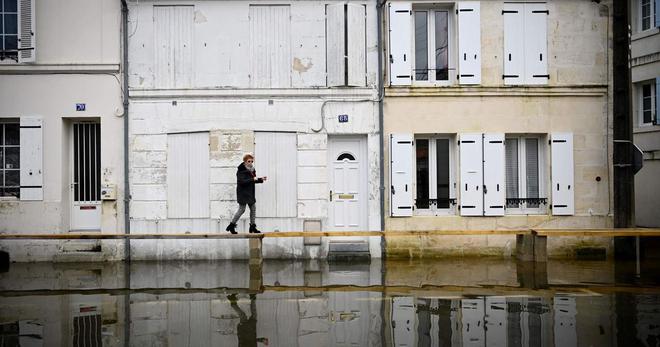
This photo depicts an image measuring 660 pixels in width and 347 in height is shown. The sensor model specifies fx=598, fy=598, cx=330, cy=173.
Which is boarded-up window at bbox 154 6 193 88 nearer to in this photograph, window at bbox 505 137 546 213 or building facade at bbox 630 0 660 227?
window at bbox 505 137 546 213

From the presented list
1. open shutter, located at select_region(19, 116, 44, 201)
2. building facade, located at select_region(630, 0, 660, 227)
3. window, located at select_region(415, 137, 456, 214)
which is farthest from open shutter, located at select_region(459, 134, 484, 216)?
open shutter, located at select_region(19, 116, 44, 201)

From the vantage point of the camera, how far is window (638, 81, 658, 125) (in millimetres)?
15734

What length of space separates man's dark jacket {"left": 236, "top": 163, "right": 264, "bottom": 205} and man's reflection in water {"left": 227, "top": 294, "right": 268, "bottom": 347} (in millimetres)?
3300

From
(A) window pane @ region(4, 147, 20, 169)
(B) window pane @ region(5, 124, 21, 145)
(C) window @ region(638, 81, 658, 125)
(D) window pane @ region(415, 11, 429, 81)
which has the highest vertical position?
(D) window pane @ region(415, 11, 429, 81)

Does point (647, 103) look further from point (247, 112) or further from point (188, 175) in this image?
point (188, 175)

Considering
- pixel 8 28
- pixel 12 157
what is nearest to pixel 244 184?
pixel 12 157

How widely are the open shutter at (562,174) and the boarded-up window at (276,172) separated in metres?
→ 5.29

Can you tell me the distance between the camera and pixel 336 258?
11.9 metres

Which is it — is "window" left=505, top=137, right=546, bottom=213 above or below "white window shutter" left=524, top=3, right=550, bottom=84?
below

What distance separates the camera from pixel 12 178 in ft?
40.3

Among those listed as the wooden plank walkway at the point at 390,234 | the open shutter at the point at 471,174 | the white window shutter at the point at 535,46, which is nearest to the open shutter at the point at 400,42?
the open shutter at the point at 471,174

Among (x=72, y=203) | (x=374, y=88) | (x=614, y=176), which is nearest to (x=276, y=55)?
(x=374, y=88)

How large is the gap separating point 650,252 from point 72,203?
488 inches

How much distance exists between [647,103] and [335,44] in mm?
9261
